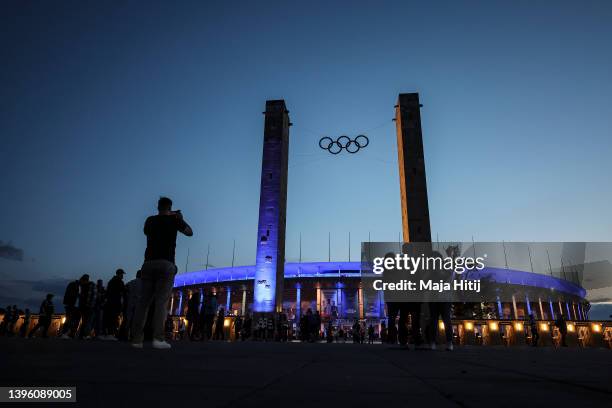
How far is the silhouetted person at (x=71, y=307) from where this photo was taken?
10516 millimetres

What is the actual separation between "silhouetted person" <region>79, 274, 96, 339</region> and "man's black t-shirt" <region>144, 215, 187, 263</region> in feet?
22.1

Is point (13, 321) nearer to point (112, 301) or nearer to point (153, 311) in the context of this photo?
point (112, 301)

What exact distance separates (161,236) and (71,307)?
7643 millimetres

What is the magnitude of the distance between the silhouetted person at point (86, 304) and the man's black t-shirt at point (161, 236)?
673 cm

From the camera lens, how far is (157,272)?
198 inches

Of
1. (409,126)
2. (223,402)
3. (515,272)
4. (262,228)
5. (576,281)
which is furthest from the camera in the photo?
(576,281)

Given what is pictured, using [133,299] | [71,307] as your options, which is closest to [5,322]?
[71,307]

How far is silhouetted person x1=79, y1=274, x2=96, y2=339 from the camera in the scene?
411 inches

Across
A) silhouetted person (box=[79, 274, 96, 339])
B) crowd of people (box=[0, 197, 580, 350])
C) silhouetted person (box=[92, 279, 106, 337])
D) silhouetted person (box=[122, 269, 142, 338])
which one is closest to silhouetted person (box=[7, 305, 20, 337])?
crowd of people (box=[0, 197, 580, 350])

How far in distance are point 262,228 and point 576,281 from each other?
69154mm

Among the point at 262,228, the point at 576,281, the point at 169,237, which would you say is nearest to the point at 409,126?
the point at 262,228

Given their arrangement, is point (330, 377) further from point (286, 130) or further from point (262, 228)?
point (286, 130)

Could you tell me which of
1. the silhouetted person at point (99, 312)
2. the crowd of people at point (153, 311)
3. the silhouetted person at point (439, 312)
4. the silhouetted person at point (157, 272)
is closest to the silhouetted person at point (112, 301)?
the crowd of people at point (153, 311)

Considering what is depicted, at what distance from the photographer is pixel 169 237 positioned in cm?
518
